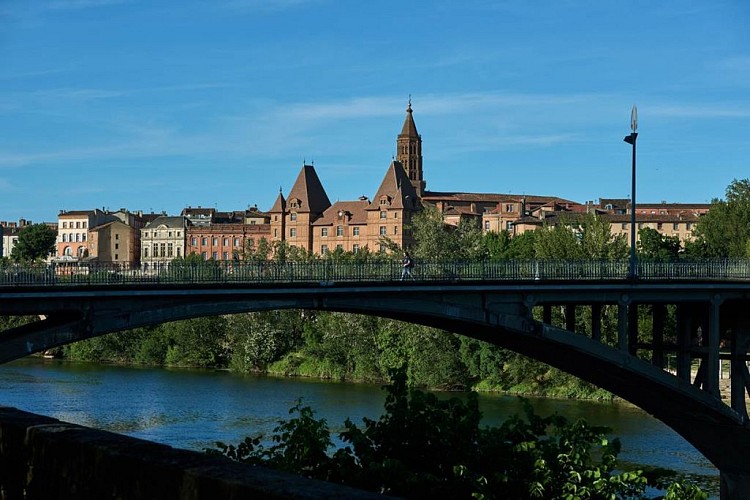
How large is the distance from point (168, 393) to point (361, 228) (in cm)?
7247

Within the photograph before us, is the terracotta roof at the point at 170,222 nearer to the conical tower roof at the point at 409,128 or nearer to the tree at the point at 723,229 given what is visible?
the conical tower roof at the point at 409,128

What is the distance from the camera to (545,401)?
59.6 m

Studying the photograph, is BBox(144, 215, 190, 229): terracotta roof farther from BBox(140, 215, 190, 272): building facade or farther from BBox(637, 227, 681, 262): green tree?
BBox(637, 227, 681, 262): green tree

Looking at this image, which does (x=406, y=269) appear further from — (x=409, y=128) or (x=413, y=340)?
(x=409, y=128)

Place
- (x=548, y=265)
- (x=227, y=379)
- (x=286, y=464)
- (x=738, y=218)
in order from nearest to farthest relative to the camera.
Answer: (x=286, y=464) < (x=548, y=265) < (x=227, y=379) < (x=738, y=218)

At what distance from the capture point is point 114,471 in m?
5.89

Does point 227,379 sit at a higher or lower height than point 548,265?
lower

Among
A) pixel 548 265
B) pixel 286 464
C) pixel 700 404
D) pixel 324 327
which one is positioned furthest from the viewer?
pixel 324 327

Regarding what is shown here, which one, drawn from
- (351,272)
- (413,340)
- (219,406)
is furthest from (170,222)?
(351,272)

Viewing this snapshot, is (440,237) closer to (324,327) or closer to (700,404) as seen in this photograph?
(324,327)

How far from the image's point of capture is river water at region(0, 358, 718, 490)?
43844mm

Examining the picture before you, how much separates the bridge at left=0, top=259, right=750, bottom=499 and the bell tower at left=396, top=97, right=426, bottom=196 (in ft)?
420

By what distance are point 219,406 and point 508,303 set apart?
90.7 ft

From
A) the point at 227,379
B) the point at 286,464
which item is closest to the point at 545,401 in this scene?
the point at 227,379
